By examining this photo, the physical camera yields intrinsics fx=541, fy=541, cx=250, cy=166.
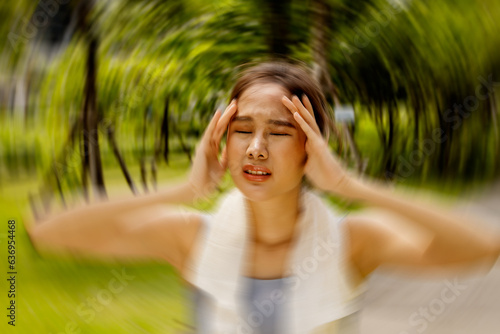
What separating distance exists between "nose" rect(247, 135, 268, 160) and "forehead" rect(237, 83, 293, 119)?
0.09ft

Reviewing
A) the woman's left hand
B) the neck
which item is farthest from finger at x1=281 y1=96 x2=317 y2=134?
the neck

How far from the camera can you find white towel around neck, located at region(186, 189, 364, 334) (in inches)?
25.8

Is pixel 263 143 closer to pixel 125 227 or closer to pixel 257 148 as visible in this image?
pixel 257 148

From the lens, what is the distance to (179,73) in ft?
2.70

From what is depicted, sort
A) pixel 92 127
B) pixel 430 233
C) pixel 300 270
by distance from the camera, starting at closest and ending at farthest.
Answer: pixel 430 233 < pixel 300 270 < pixel 92 127

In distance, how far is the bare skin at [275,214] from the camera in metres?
0.57

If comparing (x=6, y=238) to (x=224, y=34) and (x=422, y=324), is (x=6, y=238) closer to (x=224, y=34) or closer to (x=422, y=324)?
(x=224, y=34)

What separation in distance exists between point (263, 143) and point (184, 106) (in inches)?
10.7

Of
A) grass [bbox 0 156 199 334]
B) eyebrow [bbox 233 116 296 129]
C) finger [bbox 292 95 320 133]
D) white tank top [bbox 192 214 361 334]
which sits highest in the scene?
finger [bbox 292 95 320 133]

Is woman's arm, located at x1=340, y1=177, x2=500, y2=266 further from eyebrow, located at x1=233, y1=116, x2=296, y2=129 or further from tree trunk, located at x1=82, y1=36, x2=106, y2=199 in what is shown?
tree trunk, located at x1=82, y1=36, x2=106, y2=199

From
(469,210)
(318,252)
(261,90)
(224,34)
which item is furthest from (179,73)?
(469,210)

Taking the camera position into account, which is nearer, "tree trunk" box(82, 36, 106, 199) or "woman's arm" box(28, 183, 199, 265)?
"woman's arm" box(28, 183, 199, 265)

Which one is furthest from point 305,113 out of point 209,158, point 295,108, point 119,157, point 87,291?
point 87,291

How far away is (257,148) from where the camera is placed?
59 cm
